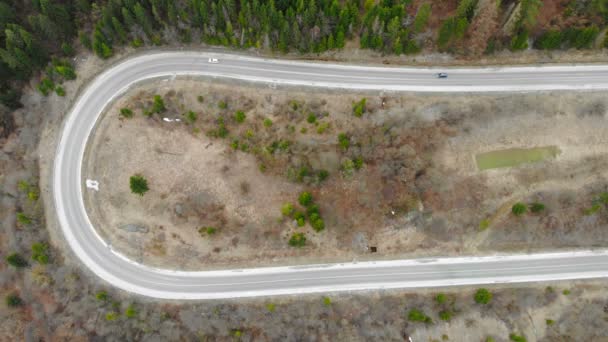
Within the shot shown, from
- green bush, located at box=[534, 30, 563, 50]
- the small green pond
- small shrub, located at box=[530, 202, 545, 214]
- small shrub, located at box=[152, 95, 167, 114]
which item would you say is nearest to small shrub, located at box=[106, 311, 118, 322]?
small shrub, located at box=[152, 95, 167, 114]

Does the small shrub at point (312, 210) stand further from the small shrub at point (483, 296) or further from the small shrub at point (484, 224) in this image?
the small shrub at point (483, 296)

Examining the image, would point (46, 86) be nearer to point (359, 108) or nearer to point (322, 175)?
point (322, 175)

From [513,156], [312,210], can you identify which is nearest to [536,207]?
[513,156]

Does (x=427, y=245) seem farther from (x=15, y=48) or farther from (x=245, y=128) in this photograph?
(x=15, y=48)

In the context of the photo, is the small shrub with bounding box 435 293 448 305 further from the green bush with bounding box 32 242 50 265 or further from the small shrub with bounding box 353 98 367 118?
the green bush with bounding box 32 242 50 265

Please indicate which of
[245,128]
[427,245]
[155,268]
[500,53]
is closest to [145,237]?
[155,268]

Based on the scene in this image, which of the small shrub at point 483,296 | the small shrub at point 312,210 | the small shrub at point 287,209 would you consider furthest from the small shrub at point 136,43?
the small shrub at point 483,296

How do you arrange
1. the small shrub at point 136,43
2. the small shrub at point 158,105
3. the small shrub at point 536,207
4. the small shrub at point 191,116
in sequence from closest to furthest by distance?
the small shrub at point 536,207
the small shrub at point 158,105
the small shrub at point 191,116
the small shrub at point 136,43
